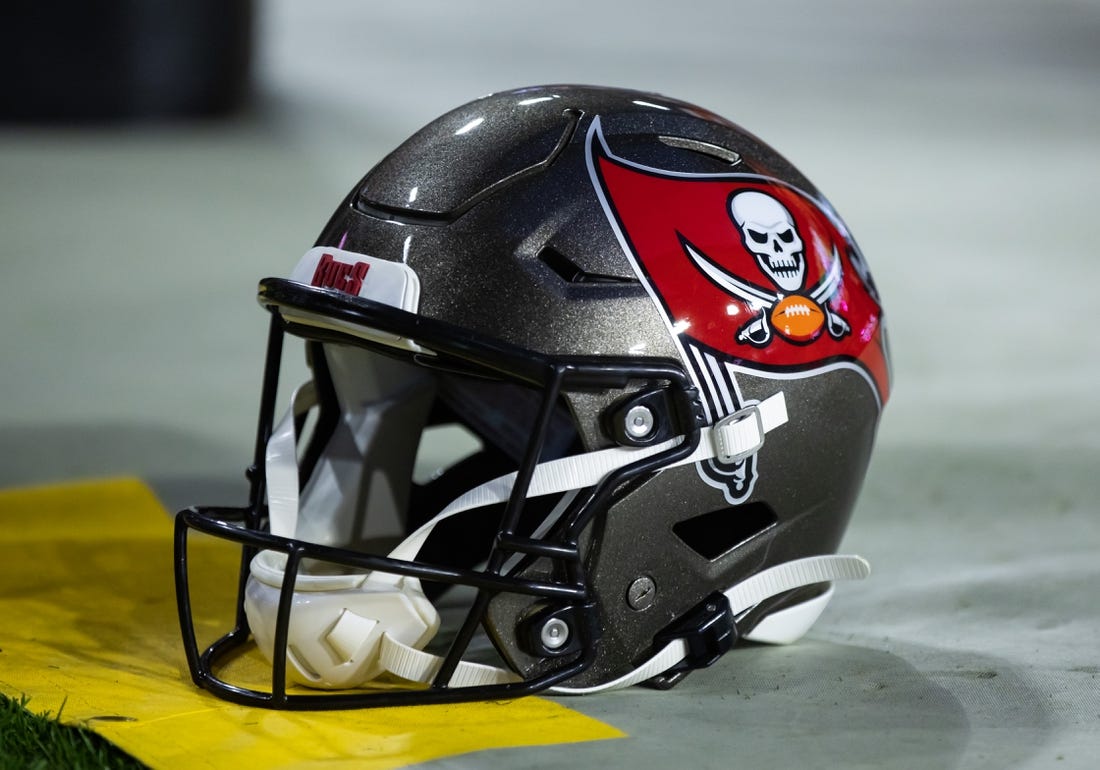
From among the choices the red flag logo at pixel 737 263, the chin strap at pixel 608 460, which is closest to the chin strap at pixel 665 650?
the chin strap at pixel 608 460

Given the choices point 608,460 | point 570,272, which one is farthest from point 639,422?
point 570,272

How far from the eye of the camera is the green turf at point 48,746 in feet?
5.02

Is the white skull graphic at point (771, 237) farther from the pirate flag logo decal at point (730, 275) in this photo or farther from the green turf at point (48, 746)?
the green turf at point (48, 746)

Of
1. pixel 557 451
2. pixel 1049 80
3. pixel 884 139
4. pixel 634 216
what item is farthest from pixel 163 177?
pixel 1049 80

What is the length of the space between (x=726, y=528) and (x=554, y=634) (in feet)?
0.98

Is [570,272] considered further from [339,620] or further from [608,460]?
[339,620]

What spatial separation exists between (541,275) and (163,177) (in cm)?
448

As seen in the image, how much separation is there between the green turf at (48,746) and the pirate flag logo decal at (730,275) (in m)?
0.73

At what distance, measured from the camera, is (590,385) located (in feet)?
5.32

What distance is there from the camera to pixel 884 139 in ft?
22.6

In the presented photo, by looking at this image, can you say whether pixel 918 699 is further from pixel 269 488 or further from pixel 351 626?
pixel 269 488

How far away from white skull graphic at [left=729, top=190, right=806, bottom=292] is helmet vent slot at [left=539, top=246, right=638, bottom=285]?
180mm

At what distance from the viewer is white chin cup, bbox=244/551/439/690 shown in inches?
65.6

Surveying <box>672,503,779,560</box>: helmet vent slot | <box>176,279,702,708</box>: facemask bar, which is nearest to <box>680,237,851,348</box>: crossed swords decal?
<box>176,279,702,708</box>: facemask bar
